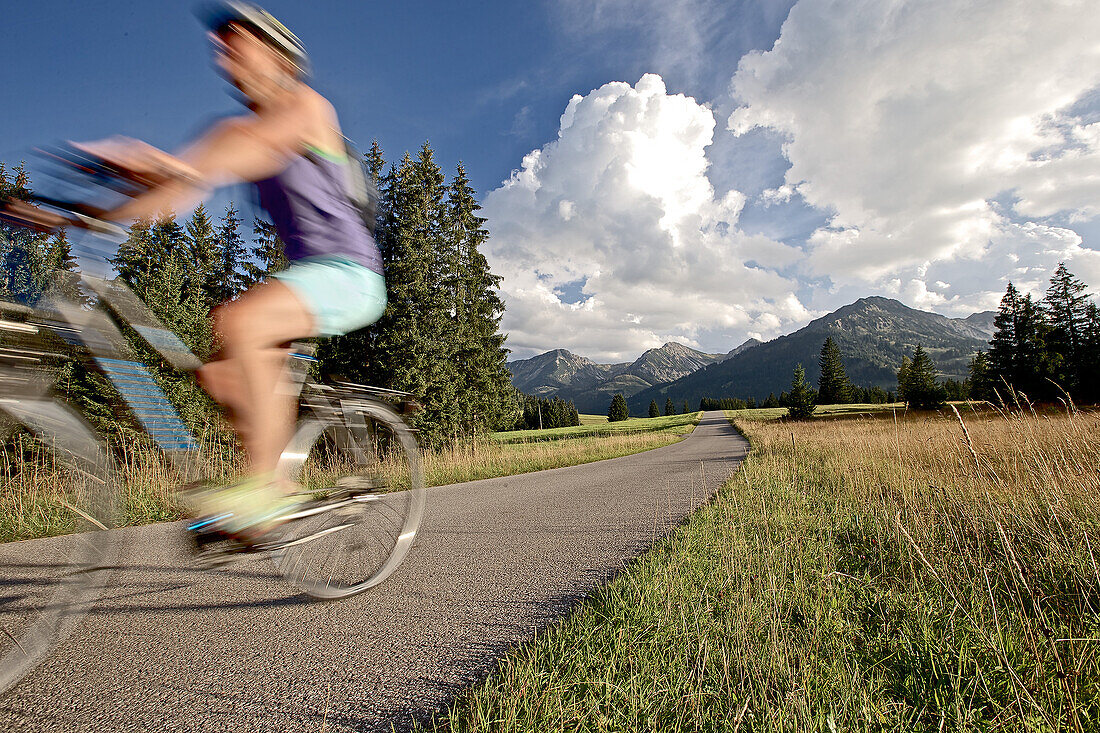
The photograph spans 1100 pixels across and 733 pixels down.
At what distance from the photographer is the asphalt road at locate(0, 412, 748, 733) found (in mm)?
1511

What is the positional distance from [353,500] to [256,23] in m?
2.41

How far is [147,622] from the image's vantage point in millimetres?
2197

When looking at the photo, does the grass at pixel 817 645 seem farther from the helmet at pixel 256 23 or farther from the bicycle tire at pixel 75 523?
the helmet at pixel 256 23

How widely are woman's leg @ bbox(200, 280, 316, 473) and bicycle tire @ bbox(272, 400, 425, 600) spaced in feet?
0.53

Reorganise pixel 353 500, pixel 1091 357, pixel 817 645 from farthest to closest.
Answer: pixel 1091 357 → pixel 353 500 → pixel 817 645

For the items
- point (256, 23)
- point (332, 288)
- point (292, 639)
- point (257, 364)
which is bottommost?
point (292, 639)

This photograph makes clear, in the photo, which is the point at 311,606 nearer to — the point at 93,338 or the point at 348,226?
the point at 93,338

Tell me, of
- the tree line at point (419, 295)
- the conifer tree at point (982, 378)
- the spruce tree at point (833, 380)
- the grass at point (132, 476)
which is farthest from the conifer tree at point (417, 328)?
the spruce tree at point (833, 380)

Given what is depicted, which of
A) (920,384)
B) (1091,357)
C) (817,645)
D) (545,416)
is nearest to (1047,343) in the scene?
(1091,357)

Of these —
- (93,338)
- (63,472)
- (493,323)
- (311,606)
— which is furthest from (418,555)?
(493,323)

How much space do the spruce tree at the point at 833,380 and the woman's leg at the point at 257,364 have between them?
90072 millimetres

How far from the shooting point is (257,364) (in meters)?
2.15

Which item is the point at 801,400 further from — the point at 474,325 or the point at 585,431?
the point at 474,325

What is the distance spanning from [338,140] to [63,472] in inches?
82.3
